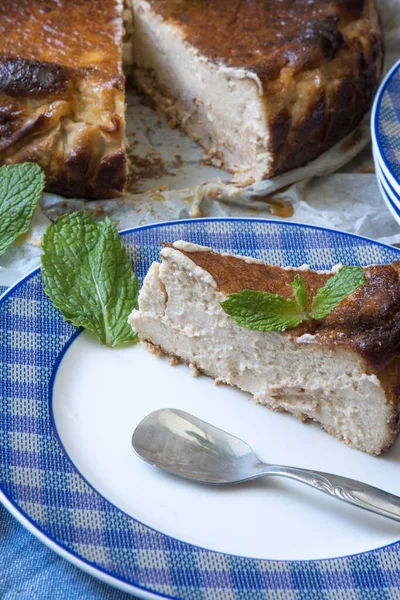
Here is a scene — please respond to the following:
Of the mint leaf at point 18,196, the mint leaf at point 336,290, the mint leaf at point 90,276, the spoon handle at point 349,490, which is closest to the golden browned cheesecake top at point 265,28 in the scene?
the mint leaf at point 18,196

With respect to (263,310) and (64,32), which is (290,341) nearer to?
(263,310)

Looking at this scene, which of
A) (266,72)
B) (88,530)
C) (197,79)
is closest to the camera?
(88,530)

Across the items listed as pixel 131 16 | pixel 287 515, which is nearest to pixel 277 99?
pixel 131 16

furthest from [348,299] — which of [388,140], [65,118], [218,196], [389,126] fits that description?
[65,118]

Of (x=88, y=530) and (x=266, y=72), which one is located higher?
(x=266, y=72)

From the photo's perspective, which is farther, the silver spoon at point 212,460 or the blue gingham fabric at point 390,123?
the blue gingham fabric at point 390,123

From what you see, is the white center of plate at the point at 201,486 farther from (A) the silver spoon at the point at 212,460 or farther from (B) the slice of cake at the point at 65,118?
(B) the slice of cake at the point at 65,118

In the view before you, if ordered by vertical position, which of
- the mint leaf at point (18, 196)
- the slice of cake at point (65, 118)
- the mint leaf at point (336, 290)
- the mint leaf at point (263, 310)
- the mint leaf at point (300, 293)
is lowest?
the mint leaf at point (18, 196)

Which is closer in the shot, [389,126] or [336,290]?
[336,290]
